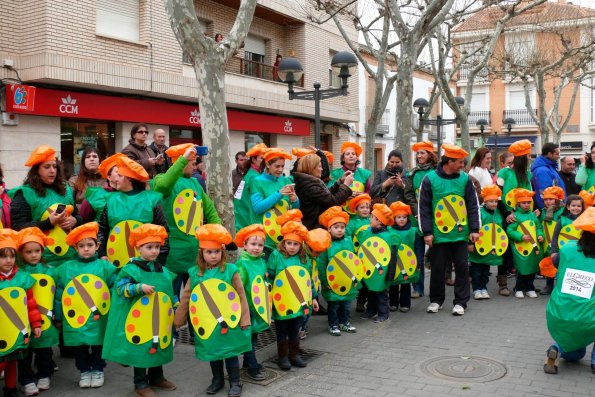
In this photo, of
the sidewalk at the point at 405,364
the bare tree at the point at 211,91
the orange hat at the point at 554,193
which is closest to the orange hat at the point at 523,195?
the orange hat at the point at 554,193

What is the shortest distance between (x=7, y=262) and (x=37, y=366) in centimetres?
101

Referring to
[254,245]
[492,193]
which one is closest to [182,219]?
[254,245]

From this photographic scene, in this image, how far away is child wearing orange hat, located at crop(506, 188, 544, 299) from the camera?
7.89m

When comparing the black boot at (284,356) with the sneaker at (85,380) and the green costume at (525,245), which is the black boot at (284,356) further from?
the green costume at (525,245)

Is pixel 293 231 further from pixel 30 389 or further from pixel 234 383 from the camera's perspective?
pixel 30 389

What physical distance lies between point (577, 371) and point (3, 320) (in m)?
4.67

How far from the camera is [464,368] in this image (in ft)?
17.3

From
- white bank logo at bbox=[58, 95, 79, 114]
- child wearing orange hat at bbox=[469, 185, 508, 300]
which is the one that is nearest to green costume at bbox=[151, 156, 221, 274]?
child wearing orange hat at bbox=[469, 185, 508, 300]

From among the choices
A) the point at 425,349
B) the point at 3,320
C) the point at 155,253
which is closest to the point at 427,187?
the point at 425,349

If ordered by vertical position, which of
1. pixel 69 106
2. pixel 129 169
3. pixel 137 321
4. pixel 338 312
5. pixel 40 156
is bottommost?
pixel 338 312

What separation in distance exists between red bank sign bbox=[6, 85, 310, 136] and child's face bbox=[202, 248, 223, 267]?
8.53 metres

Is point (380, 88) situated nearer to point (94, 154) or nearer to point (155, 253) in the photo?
point (94, 154)

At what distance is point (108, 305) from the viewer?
4.89 metres

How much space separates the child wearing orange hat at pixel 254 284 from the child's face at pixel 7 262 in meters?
1.74
